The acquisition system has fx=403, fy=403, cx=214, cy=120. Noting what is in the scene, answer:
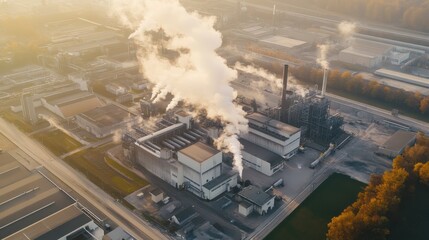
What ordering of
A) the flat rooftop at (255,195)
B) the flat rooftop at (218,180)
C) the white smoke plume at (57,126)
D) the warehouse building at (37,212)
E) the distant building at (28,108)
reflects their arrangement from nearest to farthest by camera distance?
the warehouse building at (37,212), the flat rooftop at (255,195), the flat rooftop at (218,180), the white smoke plume at (57,126), the distant building at (28,108)

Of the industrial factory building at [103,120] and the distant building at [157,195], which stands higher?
the industrial factory building at [103,120]

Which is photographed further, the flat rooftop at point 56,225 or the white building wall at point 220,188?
the white building wall at point 220,188

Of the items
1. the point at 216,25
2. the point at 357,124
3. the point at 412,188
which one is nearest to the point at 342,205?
the point at 412,188

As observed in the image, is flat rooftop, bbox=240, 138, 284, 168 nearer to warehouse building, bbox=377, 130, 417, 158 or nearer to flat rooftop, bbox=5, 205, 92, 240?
warehouse building, bbox=377, 130, 417, 158

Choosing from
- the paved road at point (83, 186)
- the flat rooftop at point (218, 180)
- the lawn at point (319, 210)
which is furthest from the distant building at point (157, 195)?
the lawn at point (319, 210)

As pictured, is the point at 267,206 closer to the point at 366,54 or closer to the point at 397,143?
the point at 397,143

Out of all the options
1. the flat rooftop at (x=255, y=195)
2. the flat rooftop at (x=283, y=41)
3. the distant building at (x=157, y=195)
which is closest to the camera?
the flat rooftop at (x=255, y=195)

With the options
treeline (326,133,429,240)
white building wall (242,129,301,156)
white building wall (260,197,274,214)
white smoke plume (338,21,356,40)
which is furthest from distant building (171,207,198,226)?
white smoke plume (338,21,356,40)

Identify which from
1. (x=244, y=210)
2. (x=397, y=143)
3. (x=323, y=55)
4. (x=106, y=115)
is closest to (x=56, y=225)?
(x=244, y=210)

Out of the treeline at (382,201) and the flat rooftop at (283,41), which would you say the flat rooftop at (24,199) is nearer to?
the treeline at (382,201)
